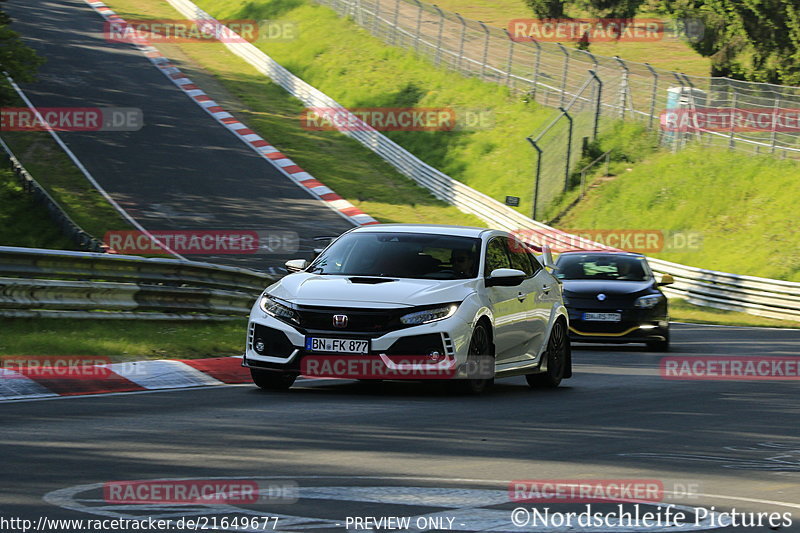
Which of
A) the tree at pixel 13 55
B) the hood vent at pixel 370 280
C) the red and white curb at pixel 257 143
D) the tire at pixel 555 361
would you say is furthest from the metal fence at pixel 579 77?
the hood vent at pixel 370 280

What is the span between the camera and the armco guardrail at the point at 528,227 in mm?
29891

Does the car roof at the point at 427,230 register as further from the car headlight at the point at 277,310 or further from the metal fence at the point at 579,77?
the metal fence at the point at 579,77

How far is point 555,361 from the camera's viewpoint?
42.4 feet

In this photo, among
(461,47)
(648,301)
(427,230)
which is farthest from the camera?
(461,47)

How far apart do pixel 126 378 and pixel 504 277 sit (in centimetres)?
354

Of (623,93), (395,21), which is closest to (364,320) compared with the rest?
(623,93)

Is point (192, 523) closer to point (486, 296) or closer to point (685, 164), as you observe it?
point (486, 296)

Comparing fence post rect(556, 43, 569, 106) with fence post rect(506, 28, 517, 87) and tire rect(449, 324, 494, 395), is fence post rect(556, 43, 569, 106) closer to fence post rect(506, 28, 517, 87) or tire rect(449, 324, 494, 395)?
fence post rect(506, 28, 517, 87)

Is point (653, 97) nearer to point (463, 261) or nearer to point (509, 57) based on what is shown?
point (509, 57)

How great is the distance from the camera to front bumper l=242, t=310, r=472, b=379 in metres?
10.6

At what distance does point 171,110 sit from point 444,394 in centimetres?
→ 3383

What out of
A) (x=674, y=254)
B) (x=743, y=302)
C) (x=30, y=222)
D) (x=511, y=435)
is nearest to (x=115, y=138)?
(x=30, y=222)

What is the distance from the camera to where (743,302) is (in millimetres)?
30312

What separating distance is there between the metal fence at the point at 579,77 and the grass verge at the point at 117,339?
24707mm
